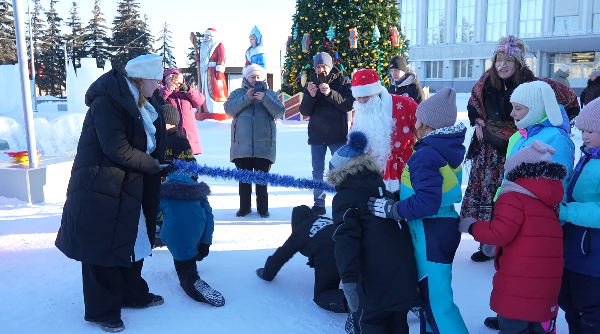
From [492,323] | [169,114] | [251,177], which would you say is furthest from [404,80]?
[492,323]

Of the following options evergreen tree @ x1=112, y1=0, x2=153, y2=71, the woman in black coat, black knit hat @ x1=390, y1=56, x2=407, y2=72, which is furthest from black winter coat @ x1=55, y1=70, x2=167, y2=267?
evergreen tree @ x1=112, y1=0, x2=153, y2=71

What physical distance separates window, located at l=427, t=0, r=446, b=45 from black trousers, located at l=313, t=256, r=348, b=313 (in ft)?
126

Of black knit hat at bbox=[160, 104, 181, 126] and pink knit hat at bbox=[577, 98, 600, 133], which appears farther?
black knit hat at bbox=[160, 104, 181, 126]

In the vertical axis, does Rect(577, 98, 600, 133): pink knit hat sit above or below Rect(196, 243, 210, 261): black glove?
above

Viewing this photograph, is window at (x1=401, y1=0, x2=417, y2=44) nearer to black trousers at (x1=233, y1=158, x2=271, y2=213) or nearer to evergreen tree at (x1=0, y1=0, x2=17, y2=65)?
evergreen tree at (x1=0, y1=0, x2=17, y2=65)

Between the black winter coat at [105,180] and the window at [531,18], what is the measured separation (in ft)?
120

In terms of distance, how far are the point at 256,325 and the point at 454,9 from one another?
1517 inches

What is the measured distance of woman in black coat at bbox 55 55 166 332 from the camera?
274 cm

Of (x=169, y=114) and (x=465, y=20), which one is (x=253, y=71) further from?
(x=465, y=20)

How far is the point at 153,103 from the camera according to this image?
10.5ft

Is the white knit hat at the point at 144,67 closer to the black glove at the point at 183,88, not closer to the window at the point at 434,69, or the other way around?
the black glove at the point at 183,88

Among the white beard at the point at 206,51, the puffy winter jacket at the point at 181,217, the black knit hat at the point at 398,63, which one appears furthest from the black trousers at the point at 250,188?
the white beard at the point at 206,51

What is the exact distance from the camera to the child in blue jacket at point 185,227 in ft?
10.9

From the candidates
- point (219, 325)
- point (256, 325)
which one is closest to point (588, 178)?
point (256, 325)
